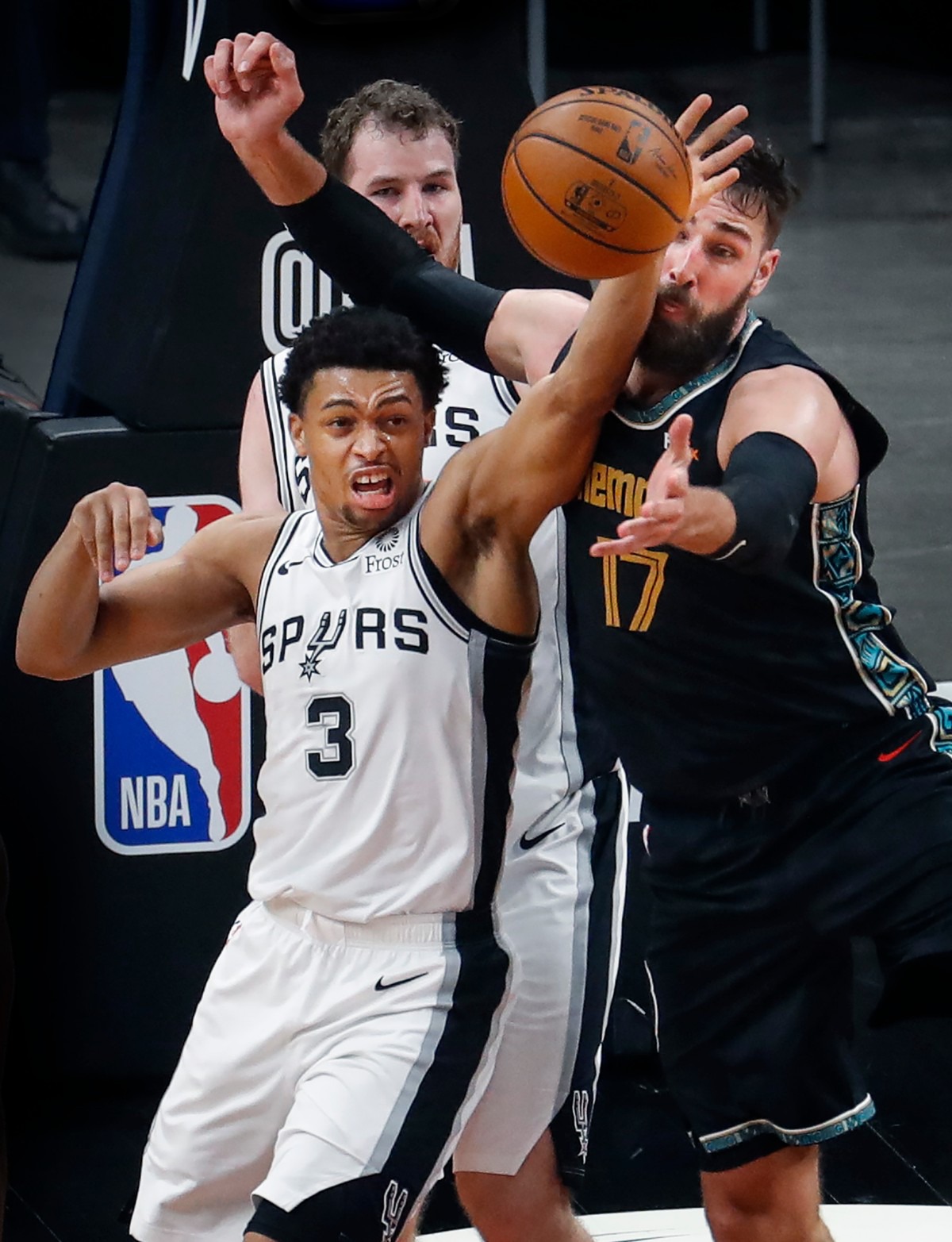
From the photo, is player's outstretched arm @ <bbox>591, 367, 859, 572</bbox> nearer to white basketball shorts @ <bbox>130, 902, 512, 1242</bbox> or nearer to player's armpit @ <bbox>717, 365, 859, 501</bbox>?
player's armpit @ <bbox>717, 365, 859, 501</bbox>

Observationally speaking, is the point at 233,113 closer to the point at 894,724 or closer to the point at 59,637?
the point at 59,637

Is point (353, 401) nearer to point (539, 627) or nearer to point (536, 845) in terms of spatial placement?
point (539, 627)

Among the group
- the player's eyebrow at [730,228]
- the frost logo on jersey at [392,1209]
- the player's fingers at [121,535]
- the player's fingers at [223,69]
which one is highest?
the player's fingers at [223,69]

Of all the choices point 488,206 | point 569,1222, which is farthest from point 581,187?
point 569,1222

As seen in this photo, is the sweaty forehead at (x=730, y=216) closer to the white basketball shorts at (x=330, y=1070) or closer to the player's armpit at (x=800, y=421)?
the player's armpit at (x=800, y=421)

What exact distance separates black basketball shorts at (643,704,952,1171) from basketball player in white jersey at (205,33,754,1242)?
15 centimetres

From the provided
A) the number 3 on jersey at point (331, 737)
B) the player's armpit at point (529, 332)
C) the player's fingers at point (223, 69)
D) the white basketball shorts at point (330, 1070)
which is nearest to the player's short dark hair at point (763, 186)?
the player's armpit at point (529, 332)

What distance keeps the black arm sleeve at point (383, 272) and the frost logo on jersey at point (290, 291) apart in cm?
87

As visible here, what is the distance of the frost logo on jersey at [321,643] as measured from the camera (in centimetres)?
356

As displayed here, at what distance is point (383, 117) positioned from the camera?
4180mm

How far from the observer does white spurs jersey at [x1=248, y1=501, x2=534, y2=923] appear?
3525 millimetres

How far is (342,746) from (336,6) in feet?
6.02

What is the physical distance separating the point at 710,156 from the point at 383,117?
95 centimetres

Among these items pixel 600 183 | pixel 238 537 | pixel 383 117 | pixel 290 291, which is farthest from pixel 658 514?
pixel 290 291
